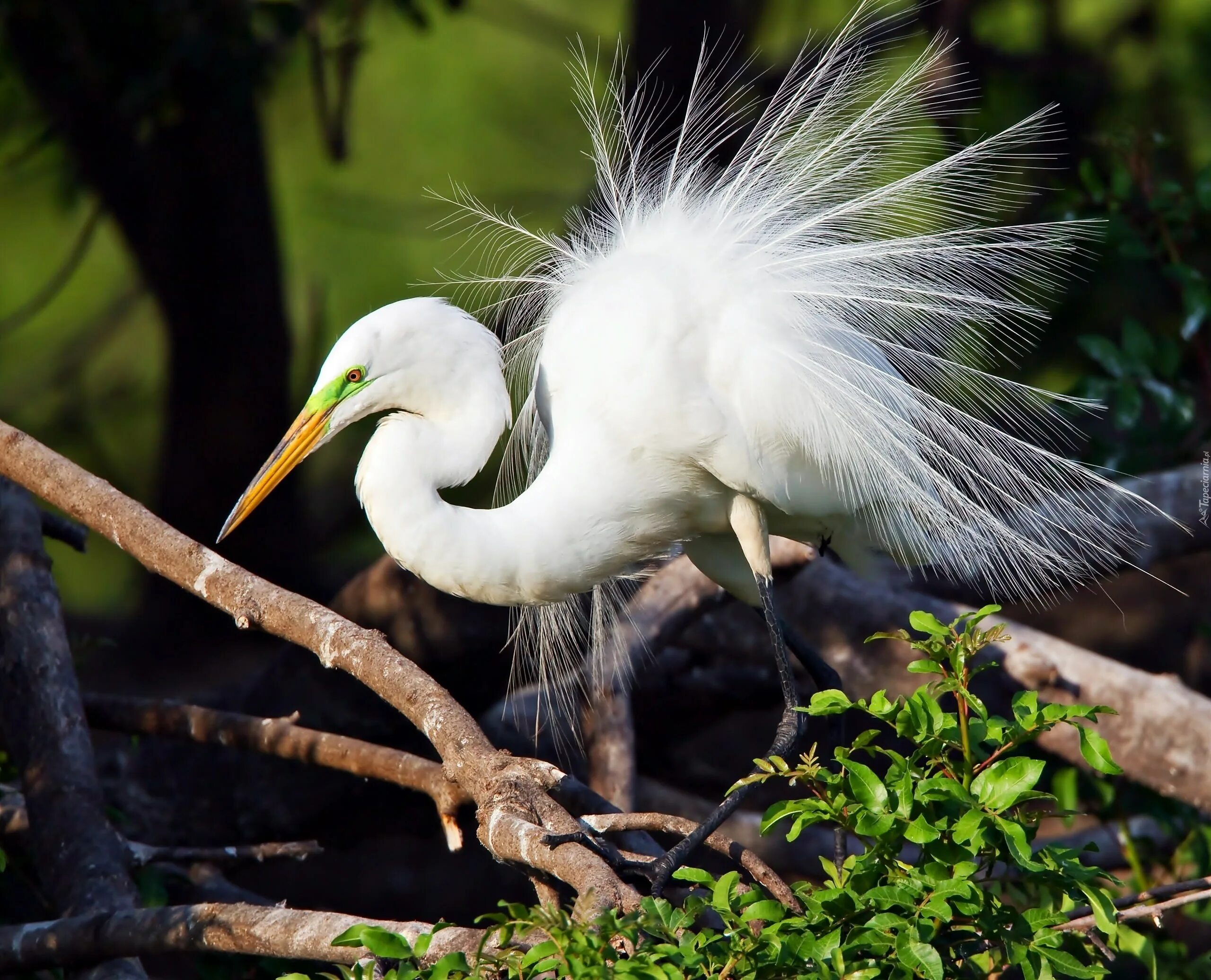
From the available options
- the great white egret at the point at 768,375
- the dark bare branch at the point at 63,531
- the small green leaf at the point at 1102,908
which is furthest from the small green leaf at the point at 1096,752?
the dark bare branch at the point at 63,531

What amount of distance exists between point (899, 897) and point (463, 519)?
1051mm

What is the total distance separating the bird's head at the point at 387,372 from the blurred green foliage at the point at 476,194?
0.27m

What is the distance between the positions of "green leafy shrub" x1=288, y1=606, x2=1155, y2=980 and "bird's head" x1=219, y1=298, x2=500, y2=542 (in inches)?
36.0

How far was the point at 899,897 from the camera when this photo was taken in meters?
A: 1.06

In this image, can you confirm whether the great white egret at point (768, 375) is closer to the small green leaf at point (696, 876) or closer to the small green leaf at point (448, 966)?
the small green leaf at point (696, 876)

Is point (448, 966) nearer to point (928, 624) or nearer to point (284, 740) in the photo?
point (928, 624)

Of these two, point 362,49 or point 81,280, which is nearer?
point 362,49

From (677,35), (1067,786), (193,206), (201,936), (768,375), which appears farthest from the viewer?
(193,206)

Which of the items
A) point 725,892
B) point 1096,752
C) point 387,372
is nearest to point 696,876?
point 725,892

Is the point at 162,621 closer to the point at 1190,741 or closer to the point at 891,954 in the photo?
the point at 1190,741

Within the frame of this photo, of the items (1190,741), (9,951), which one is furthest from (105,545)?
(1190,741)

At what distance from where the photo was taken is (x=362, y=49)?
135 inches

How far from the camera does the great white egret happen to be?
1953 millimetres

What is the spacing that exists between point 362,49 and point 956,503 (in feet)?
6.88
